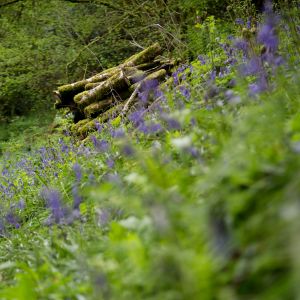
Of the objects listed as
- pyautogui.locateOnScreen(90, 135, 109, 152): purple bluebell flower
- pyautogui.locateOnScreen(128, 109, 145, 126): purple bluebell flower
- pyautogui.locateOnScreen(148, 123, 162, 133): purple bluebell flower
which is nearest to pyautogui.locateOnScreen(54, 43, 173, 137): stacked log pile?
pyautogui.locateOnScreen(128, 109, 145, 126): purple bluebell flower

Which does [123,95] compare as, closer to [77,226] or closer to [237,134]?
[77,226]

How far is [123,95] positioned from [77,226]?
5114 millimetres

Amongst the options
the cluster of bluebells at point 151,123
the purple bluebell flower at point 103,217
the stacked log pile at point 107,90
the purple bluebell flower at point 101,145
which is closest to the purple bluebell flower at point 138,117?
the cluster of bluebells at point 151,123

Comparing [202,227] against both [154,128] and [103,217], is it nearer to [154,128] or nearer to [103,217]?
[103,217]

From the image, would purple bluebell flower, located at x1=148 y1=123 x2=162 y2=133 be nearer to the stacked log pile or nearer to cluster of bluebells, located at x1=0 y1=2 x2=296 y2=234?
cluster of bluebells, located at x1=0 y1=2 x2=296 y2=234

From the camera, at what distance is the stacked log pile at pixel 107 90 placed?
7293 mm

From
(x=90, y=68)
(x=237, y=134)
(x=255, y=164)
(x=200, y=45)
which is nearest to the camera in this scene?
(x=255, y=164)

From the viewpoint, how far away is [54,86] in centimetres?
1338


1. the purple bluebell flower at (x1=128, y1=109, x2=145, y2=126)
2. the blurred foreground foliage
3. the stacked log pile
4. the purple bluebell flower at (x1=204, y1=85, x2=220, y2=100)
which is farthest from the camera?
the stacked log pile

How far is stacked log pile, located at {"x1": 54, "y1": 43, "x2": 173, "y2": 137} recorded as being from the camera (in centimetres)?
729

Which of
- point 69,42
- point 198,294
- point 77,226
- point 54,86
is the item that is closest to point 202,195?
point 198,294

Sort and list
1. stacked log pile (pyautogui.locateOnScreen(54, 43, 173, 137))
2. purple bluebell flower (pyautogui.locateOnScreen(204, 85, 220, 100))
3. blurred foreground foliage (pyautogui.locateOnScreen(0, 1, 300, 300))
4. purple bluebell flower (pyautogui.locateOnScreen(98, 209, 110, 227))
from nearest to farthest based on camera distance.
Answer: blurred foreground foliage (pyautogui.locateOnScreen(0, 1, 300, 300))
purple bluebell flower (pyautogui.locateOnScreen(98, 209, 110, 227))
purple bluebell flower (pyautogui.locateOnScreen(204, 85, 220, 100))
stacked log pile (pyautogui.locateOnScreen(54, 43, 173, 137))

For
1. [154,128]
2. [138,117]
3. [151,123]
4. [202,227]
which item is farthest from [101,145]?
[202,227]

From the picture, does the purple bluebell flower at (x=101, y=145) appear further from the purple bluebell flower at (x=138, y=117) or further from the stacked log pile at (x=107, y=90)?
the stacked log pile at (x=107, y=90)
